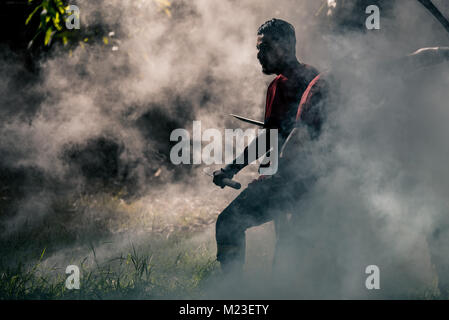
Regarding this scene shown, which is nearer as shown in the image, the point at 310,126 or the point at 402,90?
the point at 310,126

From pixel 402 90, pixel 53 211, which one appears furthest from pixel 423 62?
pixel 53 211

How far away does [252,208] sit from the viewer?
273cm

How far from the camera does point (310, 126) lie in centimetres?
263

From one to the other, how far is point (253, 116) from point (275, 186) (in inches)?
98.2

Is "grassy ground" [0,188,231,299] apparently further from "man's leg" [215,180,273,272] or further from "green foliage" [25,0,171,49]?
"green foliage" [25,0,171,49]

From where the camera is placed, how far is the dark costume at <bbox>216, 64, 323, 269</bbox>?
264 cm

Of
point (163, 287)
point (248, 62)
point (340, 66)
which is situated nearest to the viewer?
point (340, 66)

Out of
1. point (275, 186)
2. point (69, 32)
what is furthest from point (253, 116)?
point (69, 32)

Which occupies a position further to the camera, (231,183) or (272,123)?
(272,123)

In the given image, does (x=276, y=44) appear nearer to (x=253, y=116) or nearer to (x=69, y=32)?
(x=253, y=116)

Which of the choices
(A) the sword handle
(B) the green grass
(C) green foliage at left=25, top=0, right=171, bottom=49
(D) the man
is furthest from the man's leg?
(C) green foliage at left=25, top=0, right=171, bottom=49

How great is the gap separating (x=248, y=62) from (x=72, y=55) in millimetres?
3007

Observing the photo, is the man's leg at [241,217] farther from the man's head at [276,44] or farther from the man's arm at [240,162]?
the man's head at [276,44]
